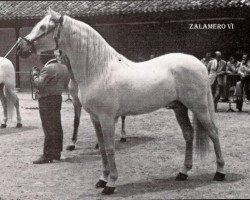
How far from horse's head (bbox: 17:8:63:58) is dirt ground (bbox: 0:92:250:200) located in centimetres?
165

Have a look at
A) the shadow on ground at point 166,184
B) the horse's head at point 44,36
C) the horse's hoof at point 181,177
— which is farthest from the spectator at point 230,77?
the horse's head at point 44,36

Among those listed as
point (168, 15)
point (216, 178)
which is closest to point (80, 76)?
point (216, 178)

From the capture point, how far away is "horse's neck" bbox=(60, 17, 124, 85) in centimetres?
555

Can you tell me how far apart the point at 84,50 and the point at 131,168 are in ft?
6.73

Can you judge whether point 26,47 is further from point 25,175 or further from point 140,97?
point 25,175

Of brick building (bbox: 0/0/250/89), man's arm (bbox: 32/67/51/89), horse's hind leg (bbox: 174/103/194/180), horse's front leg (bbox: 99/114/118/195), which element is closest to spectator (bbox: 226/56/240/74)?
brick building (bbox: 0/0/250/89)

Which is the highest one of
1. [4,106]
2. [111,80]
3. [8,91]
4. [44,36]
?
[44,36]

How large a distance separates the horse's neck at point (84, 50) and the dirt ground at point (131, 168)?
135 centimetres

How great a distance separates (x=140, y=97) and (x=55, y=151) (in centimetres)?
234

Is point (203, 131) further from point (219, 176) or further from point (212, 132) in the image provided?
point (219, 176)

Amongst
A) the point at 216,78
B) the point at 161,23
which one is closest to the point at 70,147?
the point at 216,78

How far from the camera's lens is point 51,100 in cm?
751

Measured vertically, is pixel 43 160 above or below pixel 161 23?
below

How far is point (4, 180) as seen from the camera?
6.30m
